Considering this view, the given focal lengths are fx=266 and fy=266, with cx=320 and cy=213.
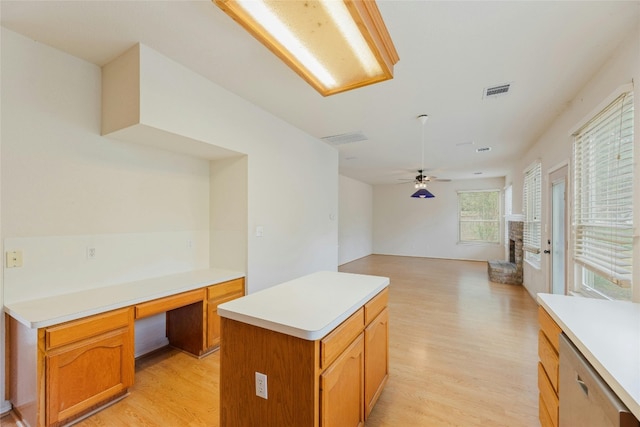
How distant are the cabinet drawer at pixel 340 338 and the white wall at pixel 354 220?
6.09 m

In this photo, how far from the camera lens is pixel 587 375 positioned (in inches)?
41.5

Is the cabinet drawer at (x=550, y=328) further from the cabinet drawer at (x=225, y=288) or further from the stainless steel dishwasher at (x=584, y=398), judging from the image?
the cabinet drawer at (x=225, y=288)

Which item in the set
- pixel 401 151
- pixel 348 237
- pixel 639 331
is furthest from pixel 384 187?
pixel 639 331

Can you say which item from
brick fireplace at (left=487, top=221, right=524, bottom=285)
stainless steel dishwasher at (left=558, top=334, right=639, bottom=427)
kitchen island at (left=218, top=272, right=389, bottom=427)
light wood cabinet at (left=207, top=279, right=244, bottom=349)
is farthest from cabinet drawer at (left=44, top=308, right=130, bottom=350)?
brick fireplace at (left=487, top=221, right=524, bottom=285)

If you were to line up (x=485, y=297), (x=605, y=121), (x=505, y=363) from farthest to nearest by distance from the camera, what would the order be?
(x=485, y=297)
(x=505, y=363)
(x=605, y=121)

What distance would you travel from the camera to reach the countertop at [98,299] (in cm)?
171

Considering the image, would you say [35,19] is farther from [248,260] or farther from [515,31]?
[515,31]

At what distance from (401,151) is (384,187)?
16.2ft

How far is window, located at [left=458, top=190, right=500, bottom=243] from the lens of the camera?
27.5 feet

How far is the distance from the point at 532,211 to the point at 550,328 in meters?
4.03

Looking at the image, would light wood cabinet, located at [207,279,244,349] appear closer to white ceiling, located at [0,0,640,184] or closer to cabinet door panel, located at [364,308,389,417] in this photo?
cabinet door panel, located at [364,308,389,417]

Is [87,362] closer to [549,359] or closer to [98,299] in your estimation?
[98,299]

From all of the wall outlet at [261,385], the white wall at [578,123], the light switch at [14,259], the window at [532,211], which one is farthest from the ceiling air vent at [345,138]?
the light switch at [14,259]

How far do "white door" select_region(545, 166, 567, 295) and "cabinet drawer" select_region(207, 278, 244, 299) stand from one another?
3.84m
